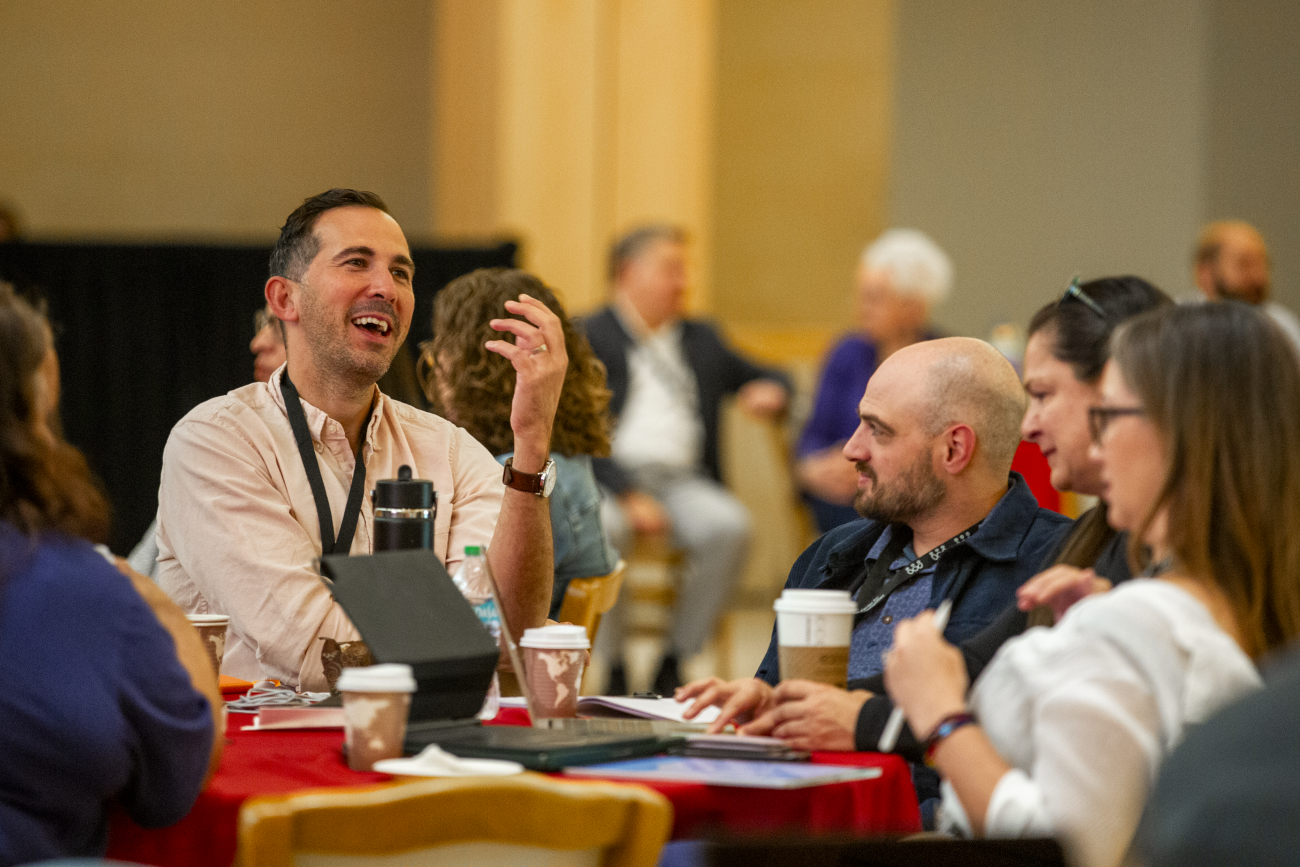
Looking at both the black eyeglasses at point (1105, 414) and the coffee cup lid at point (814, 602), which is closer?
the black eyeglasses at point (1105, 414)

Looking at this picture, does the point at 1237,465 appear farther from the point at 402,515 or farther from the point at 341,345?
the point at 341,345

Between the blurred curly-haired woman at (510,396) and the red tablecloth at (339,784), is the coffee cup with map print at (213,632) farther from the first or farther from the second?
the blurred curly-haired woman at (510,396)

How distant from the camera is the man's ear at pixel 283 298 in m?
2.43

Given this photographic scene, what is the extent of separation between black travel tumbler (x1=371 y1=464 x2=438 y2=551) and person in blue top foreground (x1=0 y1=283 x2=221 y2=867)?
0.54 m

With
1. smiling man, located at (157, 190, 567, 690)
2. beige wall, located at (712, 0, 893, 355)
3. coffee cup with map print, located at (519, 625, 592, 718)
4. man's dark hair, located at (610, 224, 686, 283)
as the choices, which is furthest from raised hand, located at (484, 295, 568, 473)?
beige wall, located at (712, 0, 893, 355)

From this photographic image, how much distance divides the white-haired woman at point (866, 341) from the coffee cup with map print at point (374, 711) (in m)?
3.99

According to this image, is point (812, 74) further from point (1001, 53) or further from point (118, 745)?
point (118, 745)

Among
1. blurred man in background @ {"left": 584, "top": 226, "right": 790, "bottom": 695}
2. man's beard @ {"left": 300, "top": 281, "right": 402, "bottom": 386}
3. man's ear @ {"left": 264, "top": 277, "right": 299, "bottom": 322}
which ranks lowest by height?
blurred man in background @ {"left": 584, "top": 226, "right": 790, "bottom": 695}

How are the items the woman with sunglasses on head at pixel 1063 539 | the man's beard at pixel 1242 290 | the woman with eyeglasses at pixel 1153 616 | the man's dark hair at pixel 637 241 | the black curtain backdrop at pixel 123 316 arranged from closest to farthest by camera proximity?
the woman with eyeglasses at pixel 1153 616, the woman with sunglasses on head at pixel 1063 539, the black curtain backdrop at pixel 123 316, the man's dark hair at pixel 637 241, the man's beard at pixel 1242 290

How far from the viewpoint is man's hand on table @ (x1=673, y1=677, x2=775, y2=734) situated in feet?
6.30

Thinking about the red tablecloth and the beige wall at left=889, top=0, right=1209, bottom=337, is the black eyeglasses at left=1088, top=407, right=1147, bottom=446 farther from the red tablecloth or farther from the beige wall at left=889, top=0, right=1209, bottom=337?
the beige wall at left=889, top=0, right=1209, bottom=337

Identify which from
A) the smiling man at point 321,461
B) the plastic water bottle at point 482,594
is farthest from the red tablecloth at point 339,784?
the smiling man at point 321,461

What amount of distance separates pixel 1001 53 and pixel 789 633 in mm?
6922

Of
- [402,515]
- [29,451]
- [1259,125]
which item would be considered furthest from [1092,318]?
[1259,125]
